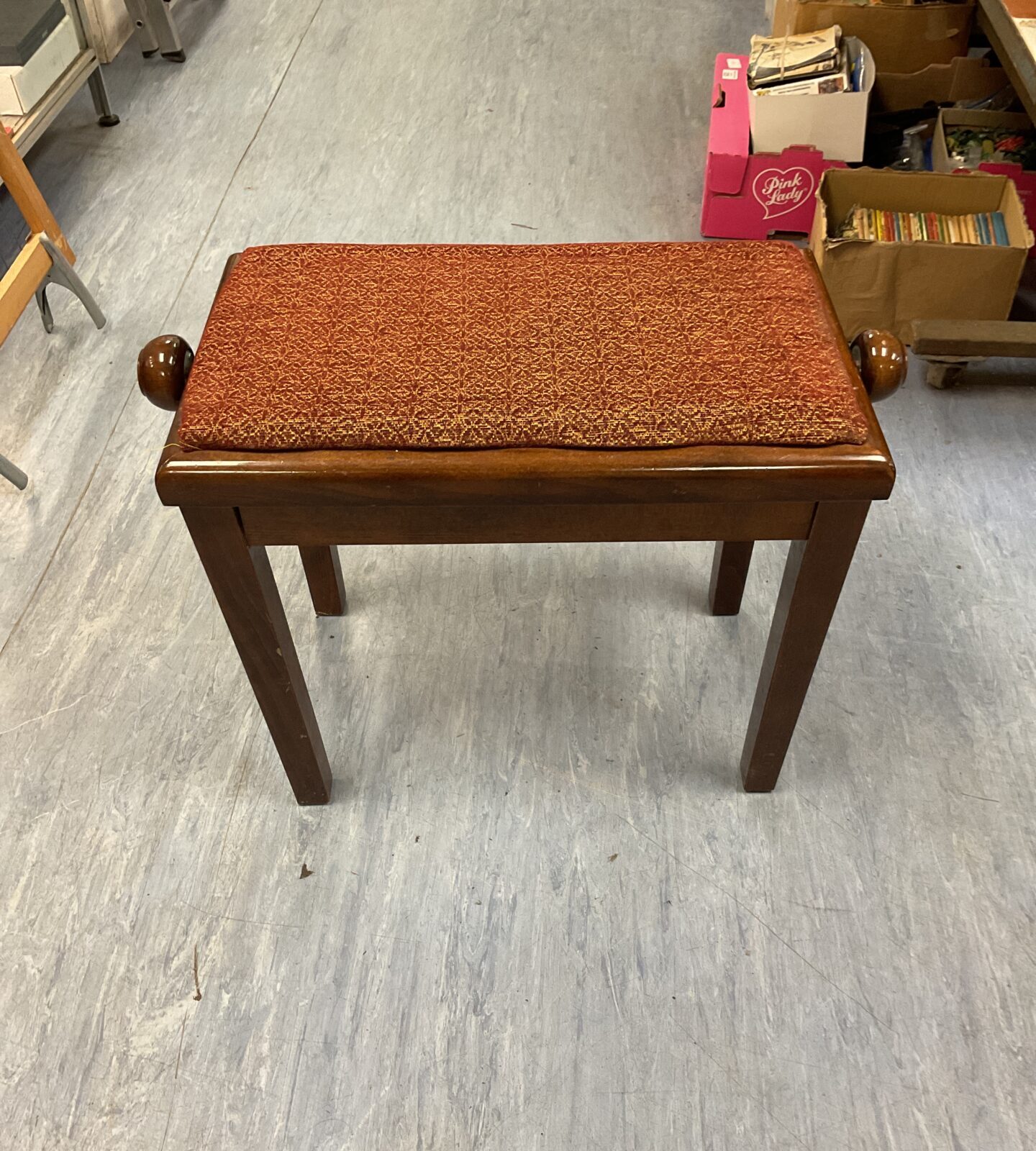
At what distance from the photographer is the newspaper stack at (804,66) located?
7.03 feet

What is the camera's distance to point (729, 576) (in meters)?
1.49

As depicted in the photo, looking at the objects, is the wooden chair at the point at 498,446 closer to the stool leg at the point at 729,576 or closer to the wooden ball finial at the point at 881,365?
the wooden ball finial at the point at 881,365

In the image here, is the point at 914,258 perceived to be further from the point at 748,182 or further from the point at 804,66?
the point at 804,66

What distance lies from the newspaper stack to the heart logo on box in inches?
5.9

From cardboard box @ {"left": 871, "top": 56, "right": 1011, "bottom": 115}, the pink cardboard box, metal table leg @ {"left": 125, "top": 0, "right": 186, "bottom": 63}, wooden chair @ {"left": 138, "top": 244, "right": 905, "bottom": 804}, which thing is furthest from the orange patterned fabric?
metal table leg @ {"left": 125, "top": 0, "right": 186, "bottom": 63}

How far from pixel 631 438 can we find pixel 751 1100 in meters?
0.71

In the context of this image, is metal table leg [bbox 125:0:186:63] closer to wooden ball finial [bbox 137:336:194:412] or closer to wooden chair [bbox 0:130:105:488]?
wooden chair [bbox 0:130:105:488]

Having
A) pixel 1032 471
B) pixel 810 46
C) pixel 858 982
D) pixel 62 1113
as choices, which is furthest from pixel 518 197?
pixel 62 1113

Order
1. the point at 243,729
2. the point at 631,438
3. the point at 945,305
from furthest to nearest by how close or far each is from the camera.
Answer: the point at 945,305
the point at 243,729
the point at 631,438

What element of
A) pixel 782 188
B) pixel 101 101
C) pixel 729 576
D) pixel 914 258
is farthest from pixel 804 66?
pixel 101 101

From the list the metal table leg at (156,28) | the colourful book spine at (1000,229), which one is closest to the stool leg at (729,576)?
the colourful book spine at (1000,229)

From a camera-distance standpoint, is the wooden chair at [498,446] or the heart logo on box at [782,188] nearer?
the wooden chair at [498,446]

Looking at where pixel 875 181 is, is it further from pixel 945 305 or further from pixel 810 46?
pixel 810 46

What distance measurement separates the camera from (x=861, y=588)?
158 cm
